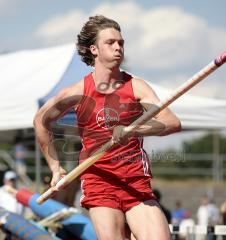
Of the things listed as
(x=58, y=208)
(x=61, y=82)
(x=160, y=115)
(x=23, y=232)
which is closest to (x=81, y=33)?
(x=160, y=115)

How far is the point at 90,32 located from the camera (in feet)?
20.5

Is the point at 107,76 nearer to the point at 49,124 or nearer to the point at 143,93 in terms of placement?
the point at 143,93

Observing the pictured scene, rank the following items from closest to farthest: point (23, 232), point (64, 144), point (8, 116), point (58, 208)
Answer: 1. point (64, 144)
2. point (23, 232)
3. point (58, 208)
4. point (8, 116)

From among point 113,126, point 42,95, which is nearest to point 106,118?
point 113,126

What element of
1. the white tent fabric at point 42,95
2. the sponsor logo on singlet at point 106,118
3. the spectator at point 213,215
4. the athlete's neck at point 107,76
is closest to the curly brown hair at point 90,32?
the athlete's neck at point 107,76

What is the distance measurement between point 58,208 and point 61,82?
2.06 metres

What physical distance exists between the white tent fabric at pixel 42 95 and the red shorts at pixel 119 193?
222 inches

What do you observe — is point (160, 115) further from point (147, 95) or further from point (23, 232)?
point (23, 232)

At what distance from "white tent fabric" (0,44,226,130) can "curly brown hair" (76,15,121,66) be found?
5135 mm

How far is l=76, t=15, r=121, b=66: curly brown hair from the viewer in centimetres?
613

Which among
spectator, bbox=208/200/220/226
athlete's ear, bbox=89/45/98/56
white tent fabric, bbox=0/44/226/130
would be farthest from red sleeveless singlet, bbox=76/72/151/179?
spectator, bbox=208/200/220/226

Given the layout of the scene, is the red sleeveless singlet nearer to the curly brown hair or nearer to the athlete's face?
the athlete's face

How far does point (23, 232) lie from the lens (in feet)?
31.9

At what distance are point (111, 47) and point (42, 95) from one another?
18.8 ft
